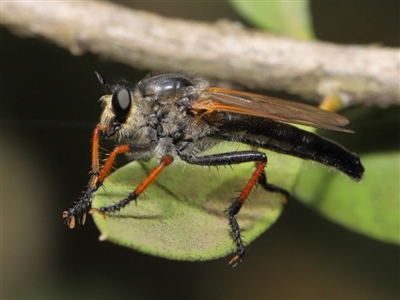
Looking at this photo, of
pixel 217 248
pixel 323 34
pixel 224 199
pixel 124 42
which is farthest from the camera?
pixel 323 34

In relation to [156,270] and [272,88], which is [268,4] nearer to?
[272,88]

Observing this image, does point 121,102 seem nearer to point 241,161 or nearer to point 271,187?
point 241,161

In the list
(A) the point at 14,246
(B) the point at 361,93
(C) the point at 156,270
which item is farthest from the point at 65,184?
(B) the point at 361,93

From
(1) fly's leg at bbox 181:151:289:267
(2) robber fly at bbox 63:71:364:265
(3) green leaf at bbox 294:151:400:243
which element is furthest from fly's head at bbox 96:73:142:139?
(3) green leaf at bbox 294:151:400:243

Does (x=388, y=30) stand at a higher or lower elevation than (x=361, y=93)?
higher

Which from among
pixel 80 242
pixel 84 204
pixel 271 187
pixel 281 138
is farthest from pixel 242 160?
pixel 80 242

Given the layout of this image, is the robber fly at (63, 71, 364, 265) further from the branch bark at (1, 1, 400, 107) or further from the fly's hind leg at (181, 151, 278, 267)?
the branch bark at (1, 1, 400, 107)
